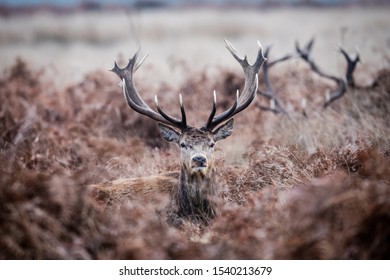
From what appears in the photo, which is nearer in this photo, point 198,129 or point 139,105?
point 198,129

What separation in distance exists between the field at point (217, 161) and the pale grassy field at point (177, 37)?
0.27 feet

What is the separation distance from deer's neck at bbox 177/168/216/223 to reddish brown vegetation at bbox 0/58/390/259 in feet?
0.52

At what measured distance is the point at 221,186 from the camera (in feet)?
19.0

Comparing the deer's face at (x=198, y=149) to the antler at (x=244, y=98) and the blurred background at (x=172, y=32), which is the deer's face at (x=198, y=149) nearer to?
the antler at (x=244, y=98)

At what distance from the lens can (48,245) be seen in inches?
159

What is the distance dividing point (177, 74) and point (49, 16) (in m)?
7.95

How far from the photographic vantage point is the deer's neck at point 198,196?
17.8 feet

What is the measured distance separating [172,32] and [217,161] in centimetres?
1244

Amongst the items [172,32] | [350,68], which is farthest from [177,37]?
[350,68]

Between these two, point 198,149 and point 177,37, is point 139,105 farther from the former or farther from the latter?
point 177,37

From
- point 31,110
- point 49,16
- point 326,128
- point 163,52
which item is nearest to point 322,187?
point 326,128
